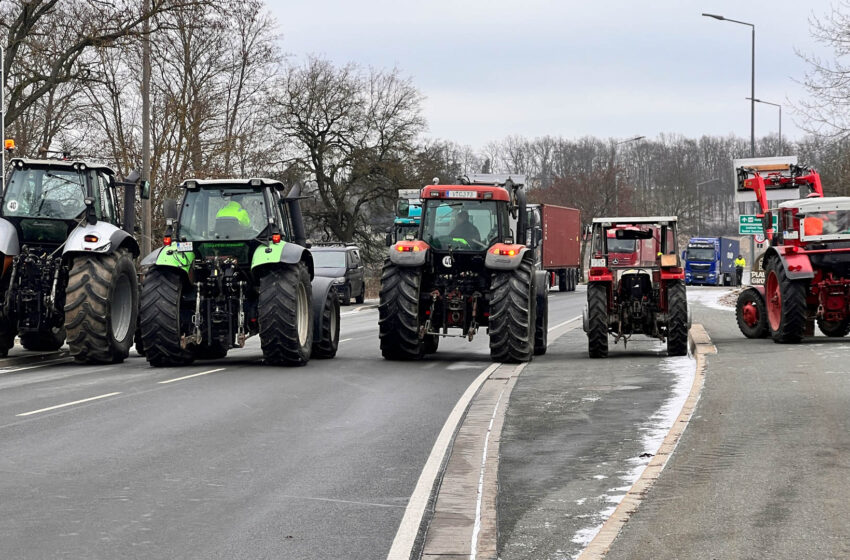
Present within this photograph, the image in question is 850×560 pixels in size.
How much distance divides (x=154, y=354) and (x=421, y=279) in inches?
165

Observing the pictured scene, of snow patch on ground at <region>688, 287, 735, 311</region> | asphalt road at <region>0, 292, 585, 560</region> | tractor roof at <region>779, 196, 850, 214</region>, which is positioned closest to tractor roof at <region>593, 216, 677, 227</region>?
tractor roof at <region>779, 196, 850, 214</region>

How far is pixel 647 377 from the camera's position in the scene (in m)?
15.3

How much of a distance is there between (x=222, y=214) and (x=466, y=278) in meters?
3.85

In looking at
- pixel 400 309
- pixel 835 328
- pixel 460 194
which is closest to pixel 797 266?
pixel 835 328

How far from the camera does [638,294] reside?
19.5 m

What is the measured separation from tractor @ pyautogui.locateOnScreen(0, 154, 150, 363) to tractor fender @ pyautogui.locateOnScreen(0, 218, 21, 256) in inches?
0.6

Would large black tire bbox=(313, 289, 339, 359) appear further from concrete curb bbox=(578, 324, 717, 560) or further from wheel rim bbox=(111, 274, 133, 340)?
concrete curb bbox=(578, 324, 717, 560)

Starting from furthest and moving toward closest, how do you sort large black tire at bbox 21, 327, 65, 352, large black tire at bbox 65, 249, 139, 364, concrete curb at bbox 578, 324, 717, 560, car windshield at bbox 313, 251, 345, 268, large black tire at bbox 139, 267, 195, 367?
car windshield at bbox 313, 251, 345, 268
large black tire at bbox 21, 327, 65, 352
large black tire at bbox 139, 267, 195, 367
large black tire at bbox 65, 249, 139, 364
concrete curb at bbox 578, 324, 717, 560

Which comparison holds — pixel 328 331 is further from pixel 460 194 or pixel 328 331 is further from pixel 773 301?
pixel 773 301

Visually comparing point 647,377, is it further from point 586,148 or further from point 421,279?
point 586,148

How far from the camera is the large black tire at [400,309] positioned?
1819 centimetres

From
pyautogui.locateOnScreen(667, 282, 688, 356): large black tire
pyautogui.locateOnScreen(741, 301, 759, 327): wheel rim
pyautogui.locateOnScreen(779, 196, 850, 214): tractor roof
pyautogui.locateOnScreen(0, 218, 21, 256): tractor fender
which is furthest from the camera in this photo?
pyautogui.locateOnScreen(741, 301, 759, 327): wheel rim

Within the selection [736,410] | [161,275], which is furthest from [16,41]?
[736,410]

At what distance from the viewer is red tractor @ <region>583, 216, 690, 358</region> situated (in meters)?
18.7
